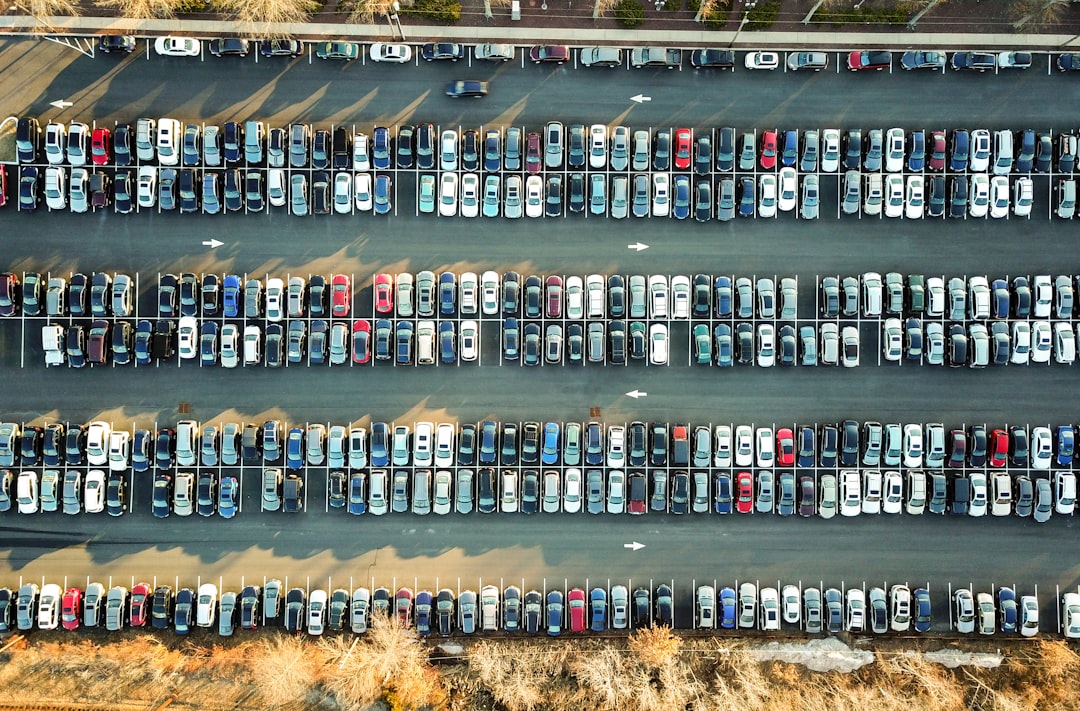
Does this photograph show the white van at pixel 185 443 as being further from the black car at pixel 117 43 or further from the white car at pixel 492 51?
the white car at pixel 492 51

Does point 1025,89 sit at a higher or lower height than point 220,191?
higher

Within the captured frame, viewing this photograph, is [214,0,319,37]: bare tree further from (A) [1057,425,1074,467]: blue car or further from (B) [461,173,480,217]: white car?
(A) [1057,425,1074,467]: blue car

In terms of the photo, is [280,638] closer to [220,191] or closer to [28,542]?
[28,542]

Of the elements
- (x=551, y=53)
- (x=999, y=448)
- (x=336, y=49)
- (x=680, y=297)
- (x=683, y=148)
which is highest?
(x=336, y=49)

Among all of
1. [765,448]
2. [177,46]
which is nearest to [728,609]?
[765,448]

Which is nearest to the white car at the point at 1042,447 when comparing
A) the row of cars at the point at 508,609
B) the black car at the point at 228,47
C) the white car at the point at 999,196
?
the row of cars at the point at 508,609

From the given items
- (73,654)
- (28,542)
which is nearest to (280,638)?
(73,654)

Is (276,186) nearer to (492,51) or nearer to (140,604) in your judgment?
(492,51)
